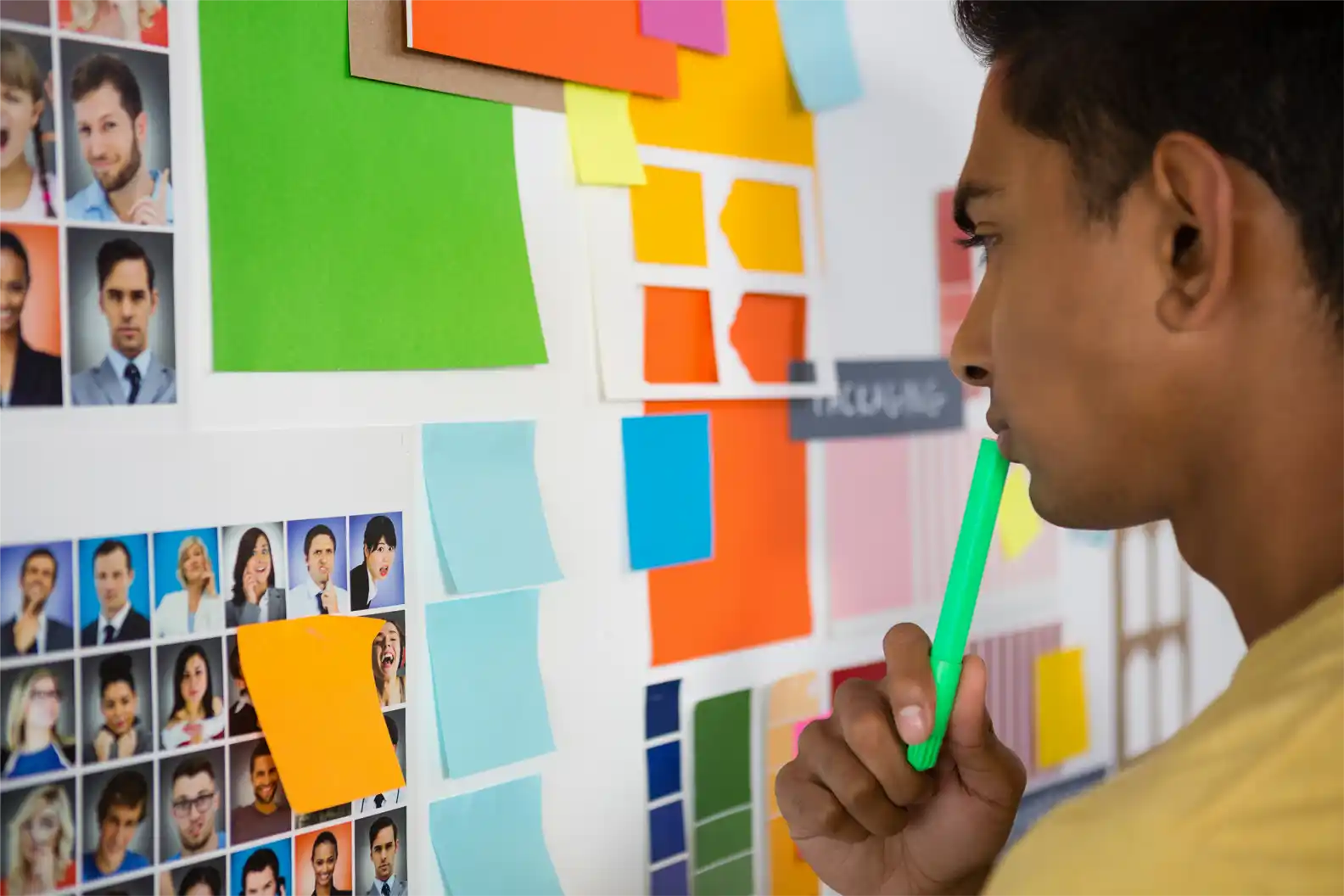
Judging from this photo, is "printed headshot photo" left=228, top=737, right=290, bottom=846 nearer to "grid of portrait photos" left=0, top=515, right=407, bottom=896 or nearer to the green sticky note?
"grid of portrait photos" left=0, top=515, right=407, bottom=896

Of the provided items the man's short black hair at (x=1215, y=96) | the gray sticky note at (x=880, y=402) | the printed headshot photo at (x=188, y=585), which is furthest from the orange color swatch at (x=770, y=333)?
the printed headshot photo at (x=188, y=585)

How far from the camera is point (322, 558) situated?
520mm

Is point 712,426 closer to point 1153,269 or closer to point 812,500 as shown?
point 812,500

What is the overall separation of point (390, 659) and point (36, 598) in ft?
0.54

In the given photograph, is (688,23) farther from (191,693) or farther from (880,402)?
(191,693)

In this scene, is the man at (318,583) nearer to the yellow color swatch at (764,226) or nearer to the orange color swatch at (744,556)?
the orange color swatch at (744,556)

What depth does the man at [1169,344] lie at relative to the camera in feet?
1.24

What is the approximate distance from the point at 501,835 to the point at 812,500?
312mm

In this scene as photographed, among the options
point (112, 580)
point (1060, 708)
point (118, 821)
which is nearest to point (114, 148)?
point (112, 580)

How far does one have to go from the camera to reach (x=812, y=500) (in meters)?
0.76

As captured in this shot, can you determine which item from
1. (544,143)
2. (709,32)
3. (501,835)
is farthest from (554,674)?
(709,32)

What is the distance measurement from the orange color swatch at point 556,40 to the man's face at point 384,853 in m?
0.40

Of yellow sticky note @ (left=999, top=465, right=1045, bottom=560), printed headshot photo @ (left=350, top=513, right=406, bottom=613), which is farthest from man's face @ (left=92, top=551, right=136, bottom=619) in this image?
yellow sticky note @ (left=999, top=465, right=1045, bottom=560)

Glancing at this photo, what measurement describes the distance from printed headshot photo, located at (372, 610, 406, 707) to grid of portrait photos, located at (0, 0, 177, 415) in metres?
0.15
